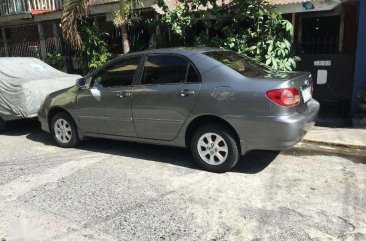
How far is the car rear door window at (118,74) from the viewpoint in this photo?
583 centimetres

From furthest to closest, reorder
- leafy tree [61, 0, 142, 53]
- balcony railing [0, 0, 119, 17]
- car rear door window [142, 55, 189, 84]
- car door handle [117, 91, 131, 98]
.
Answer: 1. balcony railing [0, 0, 119, 17]
2. leafy tree [61, 0, 142, 53]
3. car door handle [117, 91, 131, 98]
4. car rear door window [142, 55, 189, 84]

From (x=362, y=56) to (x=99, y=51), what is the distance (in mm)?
6926

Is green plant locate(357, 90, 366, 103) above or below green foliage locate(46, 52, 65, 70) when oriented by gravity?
below

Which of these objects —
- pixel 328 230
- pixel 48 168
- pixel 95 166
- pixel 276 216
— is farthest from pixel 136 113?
pixel 328 230

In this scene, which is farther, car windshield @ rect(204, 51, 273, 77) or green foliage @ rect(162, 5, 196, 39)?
green foliage @ rect(162, 5, 196, 39)

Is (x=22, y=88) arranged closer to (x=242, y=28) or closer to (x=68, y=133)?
(x=68, y=133)

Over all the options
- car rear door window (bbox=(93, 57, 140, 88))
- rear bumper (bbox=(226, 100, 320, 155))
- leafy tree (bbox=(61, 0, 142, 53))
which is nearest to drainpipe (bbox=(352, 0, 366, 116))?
rear bumper (bbox=(226, 100, 320, 155))

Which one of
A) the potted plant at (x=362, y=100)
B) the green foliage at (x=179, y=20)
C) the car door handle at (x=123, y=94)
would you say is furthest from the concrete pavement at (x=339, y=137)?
the green foliage at (x=179, y=20)

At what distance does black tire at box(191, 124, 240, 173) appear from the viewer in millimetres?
5020

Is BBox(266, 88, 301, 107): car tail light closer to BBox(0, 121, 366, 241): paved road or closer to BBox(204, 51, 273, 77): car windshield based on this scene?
BBox(204, 51, 273, 77): car windshield

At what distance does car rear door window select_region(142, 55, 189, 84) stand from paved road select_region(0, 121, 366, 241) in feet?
3.95

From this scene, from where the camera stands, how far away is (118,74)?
600 cm

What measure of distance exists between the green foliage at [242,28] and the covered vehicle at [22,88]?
2.71 metres

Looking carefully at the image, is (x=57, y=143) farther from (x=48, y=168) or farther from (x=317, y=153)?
(x=317, y=153)
